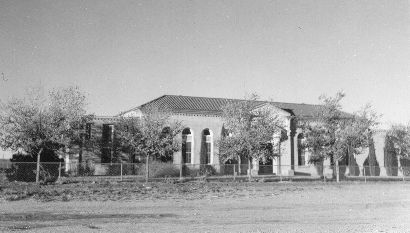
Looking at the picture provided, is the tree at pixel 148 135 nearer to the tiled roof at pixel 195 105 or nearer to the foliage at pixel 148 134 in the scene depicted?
the foliage at pixel 148 134

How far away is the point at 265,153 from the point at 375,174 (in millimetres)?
15493

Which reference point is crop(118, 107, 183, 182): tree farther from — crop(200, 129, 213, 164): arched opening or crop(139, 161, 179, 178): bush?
crop(200, 129, 213, 164): arched opening

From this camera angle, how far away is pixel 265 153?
108ft

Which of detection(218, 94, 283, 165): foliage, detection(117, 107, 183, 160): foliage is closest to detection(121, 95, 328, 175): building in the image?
detection(218, 94, 283, 165): foliage

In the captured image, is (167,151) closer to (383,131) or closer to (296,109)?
(296,109)

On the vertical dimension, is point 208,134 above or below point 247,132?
above

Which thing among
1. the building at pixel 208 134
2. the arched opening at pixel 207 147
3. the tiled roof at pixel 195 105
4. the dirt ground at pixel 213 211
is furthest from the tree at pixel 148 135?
the arched opening at pixel 207 147

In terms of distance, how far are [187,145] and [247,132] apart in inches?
437

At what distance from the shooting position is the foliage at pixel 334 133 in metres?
35.5

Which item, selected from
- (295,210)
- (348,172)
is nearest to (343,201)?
(295,210)

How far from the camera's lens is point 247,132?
32438 mm

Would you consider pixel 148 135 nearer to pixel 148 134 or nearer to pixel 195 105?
pixel 148 134

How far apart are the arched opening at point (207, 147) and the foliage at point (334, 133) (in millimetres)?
11039

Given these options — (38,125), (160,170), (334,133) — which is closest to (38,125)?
(38,125)
